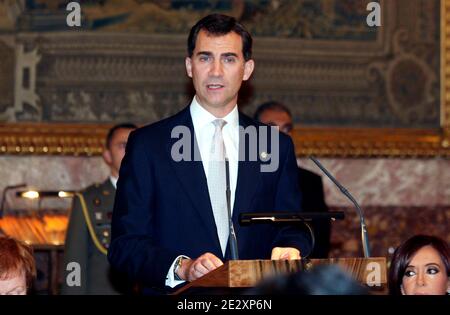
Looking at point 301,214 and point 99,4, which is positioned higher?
point 99,4

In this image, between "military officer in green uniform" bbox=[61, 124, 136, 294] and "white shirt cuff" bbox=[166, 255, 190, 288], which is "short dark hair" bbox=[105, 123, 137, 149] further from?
"white shirt cuff" bbox=[166, 255, 190, 288]

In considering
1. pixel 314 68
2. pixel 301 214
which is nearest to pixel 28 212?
pixel 314 68

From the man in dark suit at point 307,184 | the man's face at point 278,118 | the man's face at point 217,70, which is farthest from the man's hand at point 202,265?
the man's face at point 278,118

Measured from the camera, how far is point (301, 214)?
4.16 metres

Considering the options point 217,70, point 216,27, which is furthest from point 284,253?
point 216,27

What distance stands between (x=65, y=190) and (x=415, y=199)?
2.54 meters

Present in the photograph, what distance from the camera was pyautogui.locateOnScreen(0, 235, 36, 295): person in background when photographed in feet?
15.4

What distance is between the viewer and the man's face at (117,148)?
24.3 feet

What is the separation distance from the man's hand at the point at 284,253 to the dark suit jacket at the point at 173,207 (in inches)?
4.8

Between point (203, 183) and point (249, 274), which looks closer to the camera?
point (249, 274)

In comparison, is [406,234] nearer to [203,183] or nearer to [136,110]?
[136,110]

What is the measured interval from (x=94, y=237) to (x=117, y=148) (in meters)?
0.58

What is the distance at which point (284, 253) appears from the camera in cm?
426

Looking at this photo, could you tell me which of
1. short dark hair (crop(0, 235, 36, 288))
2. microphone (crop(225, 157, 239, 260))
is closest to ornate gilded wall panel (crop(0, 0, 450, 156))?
short dark hair (crop(0, 235, 36, 288))
